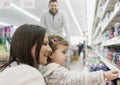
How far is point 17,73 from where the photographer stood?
1353mm

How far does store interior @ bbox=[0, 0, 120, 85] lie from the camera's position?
9.90 feet

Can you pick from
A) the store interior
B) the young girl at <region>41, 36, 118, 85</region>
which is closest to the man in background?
the store interior

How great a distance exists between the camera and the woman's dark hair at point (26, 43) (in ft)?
4.93

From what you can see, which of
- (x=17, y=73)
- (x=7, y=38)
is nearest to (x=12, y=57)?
(x=17, y=73)

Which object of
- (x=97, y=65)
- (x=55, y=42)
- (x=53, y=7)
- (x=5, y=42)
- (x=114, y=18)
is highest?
(x=53, y=7)

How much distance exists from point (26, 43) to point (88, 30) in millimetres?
8555

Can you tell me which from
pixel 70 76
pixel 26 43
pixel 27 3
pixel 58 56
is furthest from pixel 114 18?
pixel 27 3

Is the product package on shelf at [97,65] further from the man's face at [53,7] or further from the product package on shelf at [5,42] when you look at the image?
the product package on shelf at [5,42]

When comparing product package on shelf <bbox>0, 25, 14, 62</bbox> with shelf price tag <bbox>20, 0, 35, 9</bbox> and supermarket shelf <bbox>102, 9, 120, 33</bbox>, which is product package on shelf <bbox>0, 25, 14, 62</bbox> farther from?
shelf price tag <bbox>20, 0, 35, 9</bbox>

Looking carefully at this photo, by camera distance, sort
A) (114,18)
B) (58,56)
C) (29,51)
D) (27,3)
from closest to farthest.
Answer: (29,51) < (58,56) < (114,18) < (27,3)

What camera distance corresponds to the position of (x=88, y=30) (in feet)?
32.7

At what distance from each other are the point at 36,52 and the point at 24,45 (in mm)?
85

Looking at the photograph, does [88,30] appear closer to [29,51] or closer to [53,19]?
[53,19]

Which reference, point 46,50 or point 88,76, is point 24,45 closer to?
point 46,50
